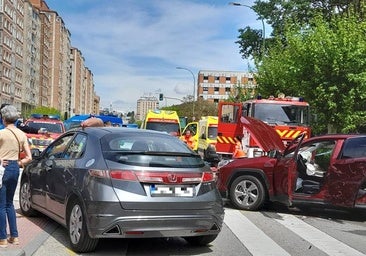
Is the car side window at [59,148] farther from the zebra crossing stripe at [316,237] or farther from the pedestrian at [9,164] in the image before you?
the zebra crossing stripe at [316,237]

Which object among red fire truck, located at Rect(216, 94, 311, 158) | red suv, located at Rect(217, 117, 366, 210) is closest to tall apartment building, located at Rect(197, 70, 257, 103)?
red fire truck, located at Rect(216, 94, 311, 158)

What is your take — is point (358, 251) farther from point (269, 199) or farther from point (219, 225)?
point (269, 199)

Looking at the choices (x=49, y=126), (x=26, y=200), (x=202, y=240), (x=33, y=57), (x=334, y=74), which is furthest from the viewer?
(x=33, y=57)

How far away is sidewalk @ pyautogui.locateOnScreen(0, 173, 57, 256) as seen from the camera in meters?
5.80

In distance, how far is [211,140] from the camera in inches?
→ 983

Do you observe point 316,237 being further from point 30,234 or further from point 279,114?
point 279,114

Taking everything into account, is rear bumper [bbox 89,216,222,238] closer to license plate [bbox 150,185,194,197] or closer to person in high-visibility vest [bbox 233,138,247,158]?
license plate [bbox 150,185,194,197]

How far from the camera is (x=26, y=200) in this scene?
8.30m

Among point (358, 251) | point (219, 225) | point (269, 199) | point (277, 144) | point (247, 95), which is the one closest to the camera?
point (219, 225)

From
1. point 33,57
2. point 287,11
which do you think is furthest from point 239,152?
point 33,57

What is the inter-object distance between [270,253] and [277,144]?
4539 mm

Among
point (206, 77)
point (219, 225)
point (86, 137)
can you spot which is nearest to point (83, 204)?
point (86, 137)

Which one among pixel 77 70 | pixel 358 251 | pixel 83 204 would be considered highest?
pixel 77 70

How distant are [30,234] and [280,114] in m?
10.4
